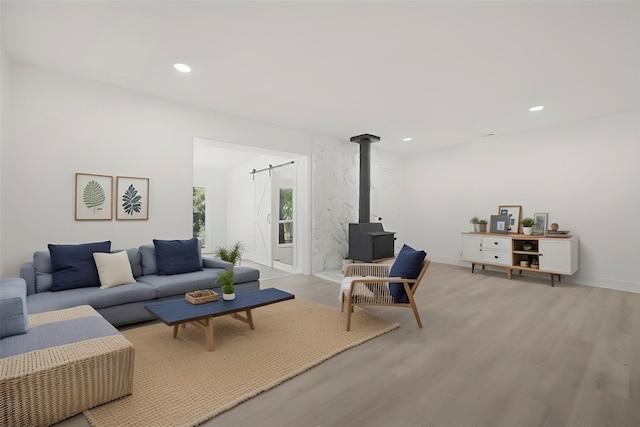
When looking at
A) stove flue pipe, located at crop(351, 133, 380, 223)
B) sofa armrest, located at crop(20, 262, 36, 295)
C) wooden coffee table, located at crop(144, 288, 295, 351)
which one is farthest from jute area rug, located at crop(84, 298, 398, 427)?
stove flue pipe, located at crop(351, 133, 380, 223)

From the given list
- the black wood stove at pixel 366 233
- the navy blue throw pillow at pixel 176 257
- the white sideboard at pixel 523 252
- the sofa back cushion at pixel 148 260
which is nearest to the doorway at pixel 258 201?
the black wood stove at pixel 366 233

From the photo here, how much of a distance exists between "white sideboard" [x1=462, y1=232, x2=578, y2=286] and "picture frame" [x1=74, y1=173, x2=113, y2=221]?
6135mm

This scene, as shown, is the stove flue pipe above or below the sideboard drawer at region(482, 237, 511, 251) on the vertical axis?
above

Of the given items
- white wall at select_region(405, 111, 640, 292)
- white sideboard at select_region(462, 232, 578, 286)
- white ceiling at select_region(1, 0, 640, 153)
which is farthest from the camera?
white sideboard at select_region(462, 232, 578, 286)

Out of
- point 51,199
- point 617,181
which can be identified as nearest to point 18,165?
point 51,199

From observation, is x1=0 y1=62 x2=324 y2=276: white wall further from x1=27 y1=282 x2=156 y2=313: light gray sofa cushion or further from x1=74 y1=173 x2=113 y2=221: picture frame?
x1=27 y1=282 x2=156 y2=313: light gray sofa cushion

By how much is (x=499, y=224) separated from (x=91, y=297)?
21.5 feet

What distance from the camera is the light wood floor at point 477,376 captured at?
1822 mm

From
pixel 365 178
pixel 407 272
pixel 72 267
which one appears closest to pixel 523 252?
pixel 365 178

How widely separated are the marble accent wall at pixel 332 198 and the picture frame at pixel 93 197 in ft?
10.8

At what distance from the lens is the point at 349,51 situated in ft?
9.65

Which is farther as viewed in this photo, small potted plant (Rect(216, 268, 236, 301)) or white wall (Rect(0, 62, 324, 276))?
white wall (Rect(0, 62, 324, 276))

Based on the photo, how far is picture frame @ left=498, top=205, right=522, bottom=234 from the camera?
589cm

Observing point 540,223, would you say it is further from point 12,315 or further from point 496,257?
point 12,315
